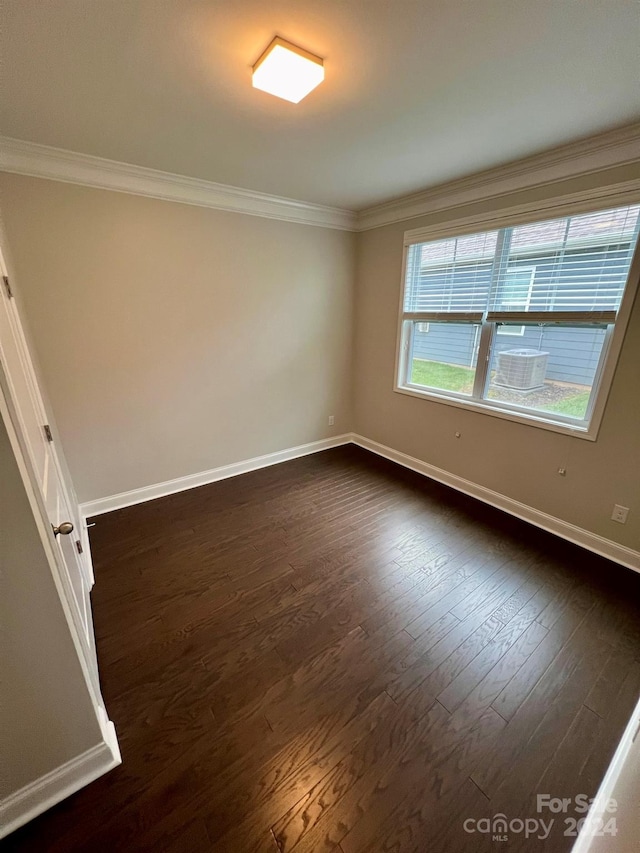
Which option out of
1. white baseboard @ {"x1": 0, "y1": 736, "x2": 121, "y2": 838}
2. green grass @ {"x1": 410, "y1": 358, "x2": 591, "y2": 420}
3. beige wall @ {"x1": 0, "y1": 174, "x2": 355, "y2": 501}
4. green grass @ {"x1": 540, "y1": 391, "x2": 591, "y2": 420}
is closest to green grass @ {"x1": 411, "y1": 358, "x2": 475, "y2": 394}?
green grass @ {"x1": 410, "y1": 358, "x2": 591, "y2": 420}

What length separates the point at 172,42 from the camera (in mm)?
1269

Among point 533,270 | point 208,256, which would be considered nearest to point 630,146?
point 533,270

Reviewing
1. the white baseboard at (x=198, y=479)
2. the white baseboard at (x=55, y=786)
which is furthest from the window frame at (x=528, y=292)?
the white baseboard at (x=55, y=786)

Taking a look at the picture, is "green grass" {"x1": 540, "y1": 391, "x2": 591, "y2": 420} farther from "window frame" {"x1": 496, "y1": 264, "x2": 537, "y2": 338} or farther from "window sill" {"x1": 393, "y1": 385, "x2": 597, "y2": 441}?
"window frame" {"x1": 496, "y1": 264, "x2": 537, "y2": 338}

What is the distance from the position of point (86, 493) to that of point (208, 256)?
2.22 metres

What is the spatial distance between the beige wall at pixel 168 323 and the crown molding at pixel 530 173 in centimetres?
87

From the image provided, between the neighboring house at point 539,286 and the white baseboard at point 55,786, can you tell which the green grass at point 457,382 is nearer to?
the neighboring house at point 539,286

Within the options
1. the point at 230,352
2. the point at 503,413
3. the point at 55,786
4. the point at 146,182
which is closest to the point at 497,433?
the point at 503,413

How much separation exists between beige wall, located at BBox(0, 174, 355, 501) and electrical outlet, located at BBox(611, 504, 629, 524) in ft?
9.09

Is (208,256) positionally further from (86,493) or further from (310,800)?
(310,800)

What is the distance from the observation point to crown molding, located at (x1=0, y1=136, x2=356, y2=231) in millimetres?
2025

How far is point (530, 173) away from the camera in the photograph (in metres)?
2.29

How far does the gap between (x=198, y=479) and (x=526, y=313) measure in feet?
10.4

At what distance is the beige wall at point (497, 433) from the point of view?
2.15m
